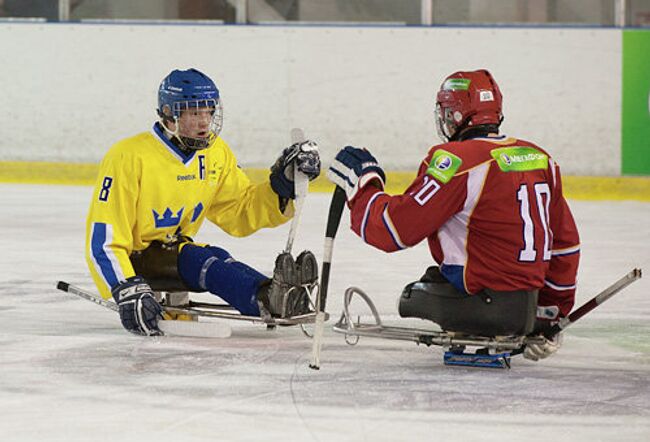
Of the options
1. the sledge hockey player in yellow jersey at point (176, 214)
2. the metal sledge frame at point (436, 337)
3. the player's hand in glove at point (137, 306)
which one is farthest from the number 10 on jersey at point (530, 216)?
the player's hand in glove at point (137, 306)

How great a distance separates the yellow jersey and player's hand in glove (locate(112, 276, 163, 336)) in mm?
65

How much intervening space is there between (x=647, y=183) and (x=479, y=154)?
5843mm

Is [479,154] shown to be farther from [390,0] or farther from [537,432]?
[390,0]

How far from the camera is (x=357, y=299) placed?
234 inches

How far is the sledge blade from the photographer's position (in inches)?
173

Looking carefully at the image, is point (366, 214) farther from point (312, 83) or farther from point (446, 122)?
point (312, 83)

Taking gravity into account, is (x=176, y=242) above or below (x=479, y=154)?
below

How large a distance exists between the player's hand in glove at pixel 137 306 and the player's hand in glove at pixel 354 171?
0.74 meters

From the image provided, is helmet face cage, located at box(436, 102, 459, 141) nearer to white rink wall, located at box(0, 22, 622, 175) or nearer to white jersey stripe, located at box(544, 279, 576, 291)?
white jersey stripe, located at box(544, 279, 576, 291)

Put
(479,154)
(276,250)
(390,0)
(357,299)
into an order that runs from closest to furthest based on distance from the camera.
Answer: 1. (479,154)
2. (357,299)
3. (276,250)
4. (390,0)

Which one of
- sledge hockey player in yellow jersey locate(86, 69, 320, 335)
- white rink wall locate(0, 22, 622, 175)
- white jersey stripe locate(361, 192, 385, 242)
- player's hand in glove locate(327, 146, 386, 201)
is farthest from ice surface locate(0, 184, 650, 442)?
white rink wall locate(0, 22, 622, 175)

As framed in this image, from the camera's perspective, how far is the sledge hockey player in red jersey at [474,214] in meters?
4.28

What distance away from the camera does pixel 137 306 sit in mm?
4766

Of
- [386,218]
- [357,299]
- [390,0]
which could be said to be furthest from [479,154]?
[390,0]
